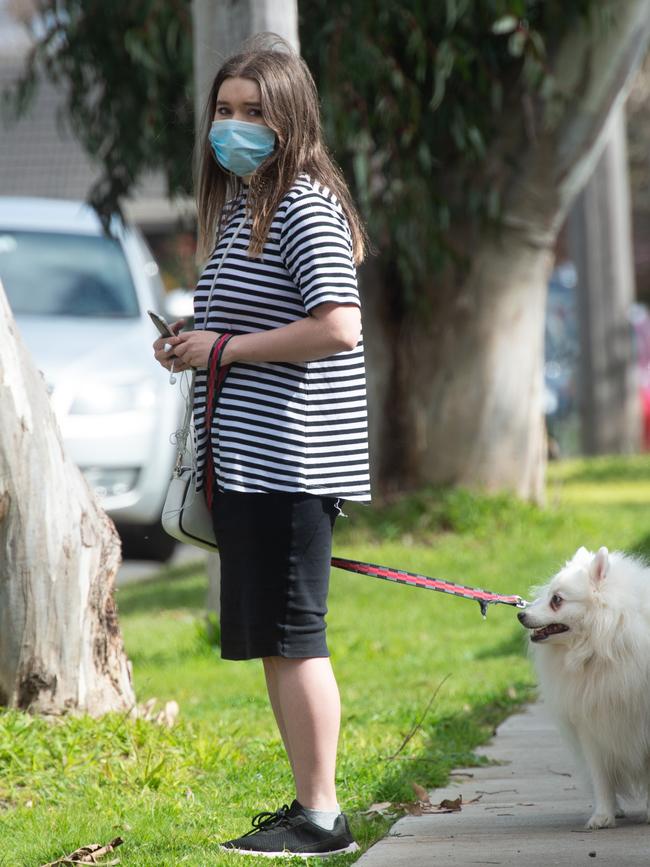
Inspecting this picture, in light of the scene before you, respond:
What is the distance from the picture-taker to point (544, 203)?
9.79 m

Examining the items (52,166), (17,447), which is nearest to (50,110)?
(52,166)

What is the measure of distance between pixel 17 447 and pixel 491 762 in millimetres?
1907

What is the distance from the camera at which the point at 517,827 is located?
12.8 ft

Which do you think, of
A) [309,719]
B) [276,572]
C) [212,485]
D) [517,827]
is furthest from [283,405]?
[517,827]

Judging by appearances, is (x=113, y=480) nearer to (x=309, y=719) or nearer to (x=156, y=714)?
(x=156, y=714)

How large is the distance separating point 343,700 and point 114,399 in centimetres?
339

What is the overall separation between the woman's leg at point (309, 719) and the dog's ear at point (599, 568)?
83cm

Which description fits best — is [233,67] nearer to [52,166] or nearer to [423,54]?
[423,54]

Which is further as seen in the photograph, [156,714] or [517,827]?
[156,714]

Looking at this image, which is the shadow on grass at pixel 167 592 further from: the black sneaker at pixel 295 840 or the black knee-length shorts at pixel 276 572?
the black knee-length shorts at pixel 276 572

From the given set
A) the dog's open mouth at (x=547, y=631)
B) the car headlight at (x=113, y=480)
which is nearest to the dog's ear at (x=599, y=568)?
the dog's open mouth at (x=547, y=631)

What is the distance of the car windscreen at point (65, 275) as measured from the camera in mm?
9734

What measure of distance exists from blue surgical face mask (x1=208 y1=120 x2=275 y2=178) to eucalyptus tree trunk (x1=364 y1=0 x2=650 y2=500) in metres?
6.19

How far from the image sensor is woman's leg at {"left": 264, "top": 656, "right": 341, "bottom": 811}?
11.5 ft
